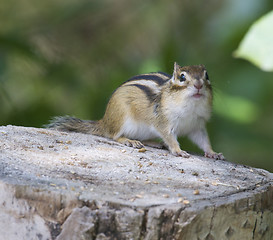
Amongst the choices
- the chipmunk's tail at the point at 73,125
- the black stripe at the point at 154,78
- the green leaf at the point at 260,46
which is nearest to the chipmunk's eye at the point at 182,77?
the black stripe at the point at 154,78

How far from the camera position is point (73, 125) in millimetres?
3664

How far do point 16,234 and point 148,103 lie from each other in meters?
1.73

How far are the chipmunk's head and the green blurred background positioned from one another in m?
0.28

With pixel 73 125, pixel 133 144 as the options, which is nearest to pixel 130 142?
pixel 133 144

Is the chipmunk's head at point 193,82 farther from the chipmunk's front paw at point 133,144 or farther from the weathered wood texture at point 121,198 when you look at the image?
the weathered wood texture at point 121,198

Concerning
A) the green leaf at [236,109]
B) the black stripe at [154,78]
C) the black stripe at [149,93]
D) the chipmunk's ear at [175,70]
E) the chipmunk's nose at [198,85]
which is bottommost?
the green leaf at [236,109]

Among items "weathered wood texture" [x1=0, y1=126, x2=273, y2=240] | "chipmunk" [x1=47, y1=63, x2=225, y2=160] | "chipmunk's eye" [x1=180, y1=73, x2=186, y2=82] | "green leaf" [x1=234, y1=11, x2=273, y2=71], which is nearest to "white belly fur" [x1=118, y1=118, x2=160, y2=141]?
"chipmunk" [x1=47, y1=63, x2=225, y2=160]

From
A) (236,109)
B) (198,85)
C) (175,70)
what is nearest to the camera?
(198,85)

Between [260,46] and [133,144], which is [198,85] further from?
[260,46]

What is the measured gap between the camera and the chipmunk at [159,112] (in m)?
3.27

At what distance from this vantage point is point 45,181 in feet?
6.62

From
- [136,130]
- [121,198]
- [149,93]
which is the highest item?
[149,93]

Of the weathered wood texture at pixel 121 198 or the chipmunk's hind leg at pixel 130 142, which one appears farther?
the chipmunk's hind leg at pixel 130 142

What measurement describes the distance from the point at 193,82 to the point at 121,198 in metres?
1.43
